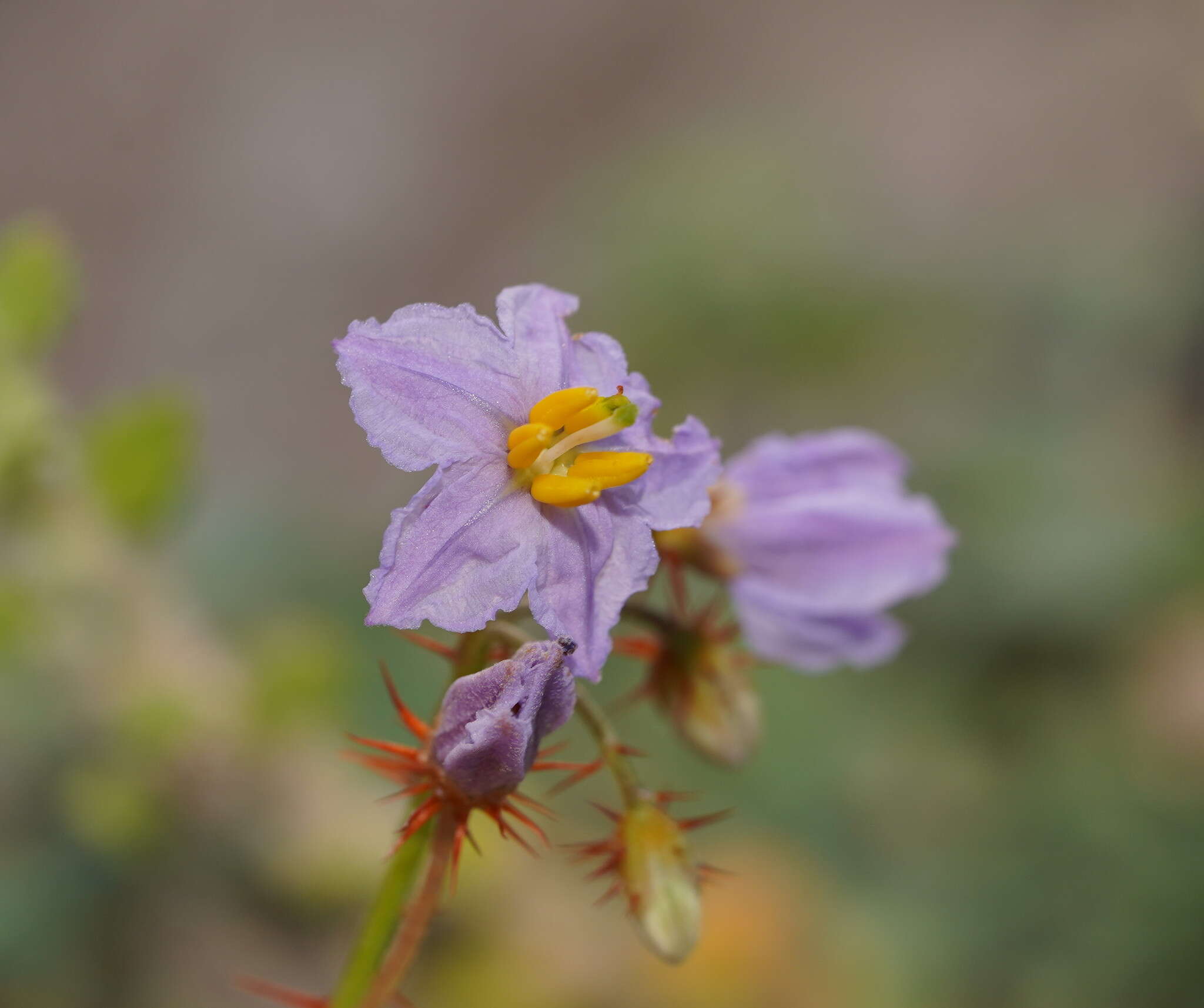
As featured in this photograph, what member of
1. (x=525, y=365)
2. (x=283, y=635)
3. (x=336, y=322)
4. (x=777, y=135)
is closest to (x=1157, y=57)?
(x=777, y=135)

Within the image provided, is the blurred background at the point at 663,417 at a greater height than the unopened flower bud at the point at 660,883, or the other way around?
the blurred background at the point at 663,417

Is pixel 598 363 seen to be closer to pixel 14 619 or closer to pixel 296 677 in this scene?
pixel 14 619

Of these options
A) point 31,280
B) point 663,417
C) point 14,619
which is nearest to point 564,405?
point 31,280

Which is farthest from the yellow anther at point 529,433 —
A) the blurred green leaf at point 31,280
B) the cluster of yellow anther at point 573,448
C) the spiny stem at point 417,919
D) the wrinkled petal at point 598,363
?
the blurred green leaf at point 31,280

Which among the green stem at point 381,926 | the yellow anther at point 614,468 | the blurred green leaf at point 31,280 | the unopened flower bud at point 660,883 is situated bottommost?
the green stem at point 381,926

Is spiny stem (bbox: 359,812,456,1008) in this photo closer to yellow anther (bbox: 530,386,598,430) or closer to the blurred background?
yellow anther (bbox: 530,386,598,430)

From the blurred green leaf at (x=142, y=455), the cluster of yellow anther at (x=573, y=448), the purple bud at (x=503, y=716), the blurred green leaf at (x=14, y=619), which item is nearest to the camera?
the purple bud at (x=503, y=716)

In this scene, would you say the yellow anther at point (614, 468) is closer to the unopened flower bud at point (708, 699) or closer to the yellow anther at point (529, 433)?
the yellow anther at point (529, 433)

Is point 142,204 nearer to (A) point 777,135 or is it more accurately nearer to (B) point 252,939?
(A) point 777,135
